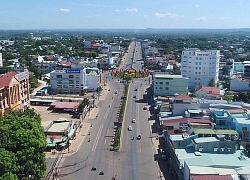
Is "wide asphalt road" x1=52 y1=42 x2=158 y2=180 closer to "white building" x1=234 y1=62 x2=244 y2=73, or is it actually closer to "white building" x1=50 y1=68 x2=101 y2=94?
"white building" x1=50 y1=68 x2=101 y2=94

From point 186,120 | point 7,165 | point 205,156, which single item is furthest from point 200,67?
point 7,165

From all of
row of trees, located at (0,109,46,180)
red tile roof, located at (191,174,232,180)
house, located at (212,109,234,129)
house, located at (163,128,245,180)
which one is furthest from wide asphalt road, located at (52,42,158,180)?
house, located at (212,109,234,129)

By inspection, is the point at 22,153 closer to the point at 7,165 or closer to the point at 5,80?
the point at 7,165

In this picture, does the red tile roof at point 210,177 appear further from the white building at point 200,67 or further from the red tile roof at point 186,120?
the white building at point 200,67

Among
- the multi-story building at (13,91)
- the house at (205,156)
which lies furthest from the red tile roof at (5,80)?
the house at (205,156)

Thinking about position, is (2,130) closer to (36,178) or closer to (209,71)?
(36,178)

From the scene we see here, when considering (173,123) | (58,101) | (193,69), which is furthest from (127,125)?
(193,69)

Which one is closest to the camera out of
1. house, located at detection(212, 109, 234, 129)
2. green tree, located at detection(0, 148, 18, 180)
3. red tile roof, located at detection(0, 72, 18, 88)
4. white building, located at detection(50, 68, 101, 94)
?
green tree, located at detection(0, 148, 18, 180)
